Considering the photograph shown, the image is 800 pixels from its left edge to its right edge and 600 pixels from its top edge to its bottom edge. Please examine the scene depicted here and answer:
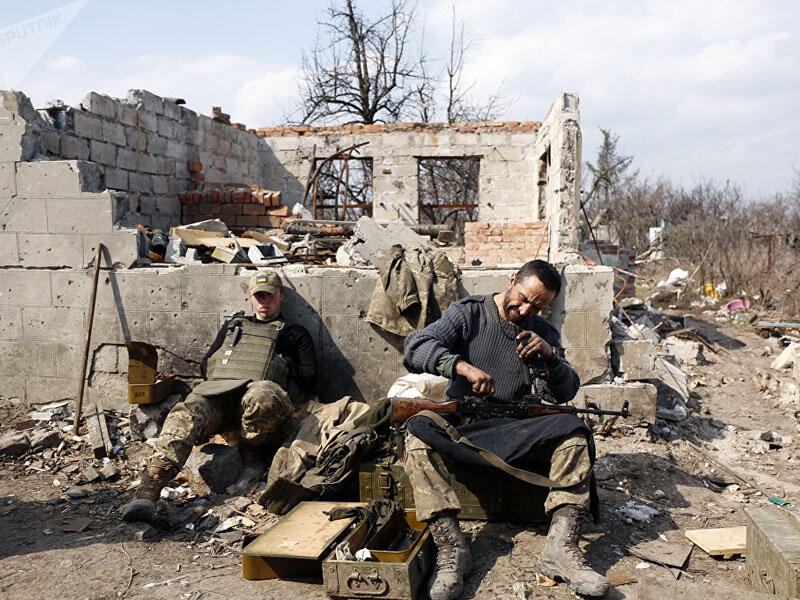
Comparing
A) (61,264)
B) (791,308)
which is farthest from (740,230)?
(61,264)

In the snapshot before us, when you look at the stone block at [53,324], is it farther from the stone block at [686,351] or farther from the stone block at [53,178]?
the stone block at [686,351]

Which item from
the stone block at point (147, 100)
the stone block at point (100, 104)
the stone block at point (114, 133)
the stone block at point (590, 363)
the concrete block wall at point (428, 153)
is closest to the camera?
the stone block at point (590, 363)

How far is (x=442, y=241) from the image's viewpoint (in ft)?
31.3

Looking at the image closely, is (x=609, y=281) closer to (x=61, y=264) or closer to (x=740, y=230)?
(x=61, y=264)

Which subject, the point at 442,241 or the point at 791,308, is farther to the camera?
the point at 791,308

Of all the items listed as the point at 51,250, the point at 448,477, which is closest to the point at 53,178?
the point at 51,250

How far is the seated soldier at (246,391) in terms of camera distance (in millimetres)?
4312

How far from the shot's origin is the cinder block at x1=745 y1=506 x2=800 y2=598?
2.85 m

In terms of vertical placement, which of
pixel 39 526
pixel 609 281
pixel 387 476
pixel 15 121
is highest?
pixel 15 121

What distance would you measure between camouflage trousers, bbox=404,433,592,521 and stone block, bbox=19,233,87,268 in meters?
4.14

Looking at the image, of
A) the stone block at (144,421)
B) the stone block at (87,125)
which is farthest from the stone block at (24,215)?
the stone block at (144,421)

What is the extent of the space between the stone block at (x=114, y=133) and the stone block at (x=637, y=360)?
6.48 metres

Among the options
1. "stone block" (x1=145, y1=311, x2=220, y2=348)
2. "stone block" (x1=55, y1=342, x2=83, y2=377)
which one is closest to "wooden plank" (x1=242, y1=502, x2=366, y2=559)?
"stone block" (x1=145, y1=311, x2=220, y2=348)

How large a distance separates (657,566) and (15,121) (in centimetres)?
640
